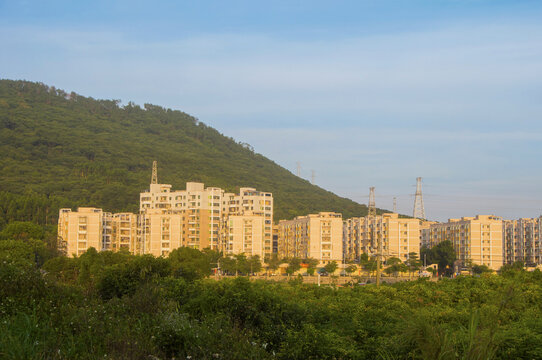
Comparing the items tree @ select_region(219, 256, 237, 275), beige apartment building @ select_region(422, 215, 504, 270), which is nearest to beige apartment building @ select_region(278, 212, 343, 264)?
beige apartment building @ select_region(422, 215, 504, 270)

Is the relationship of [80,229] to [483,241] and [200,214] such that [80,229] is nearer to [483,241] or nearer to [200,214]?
[200,214]

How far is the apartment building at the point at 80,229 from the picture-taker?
9364 centimetres

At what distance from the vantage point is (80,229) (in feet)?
310

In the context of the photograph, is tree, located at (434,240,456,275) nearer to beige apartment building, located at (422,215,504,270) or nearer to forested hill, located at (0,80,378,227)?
beige apartment building, located at (422,215,504,270)

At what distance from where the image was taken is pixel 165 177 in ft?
490

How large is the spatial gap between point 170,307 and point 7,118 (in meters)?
162

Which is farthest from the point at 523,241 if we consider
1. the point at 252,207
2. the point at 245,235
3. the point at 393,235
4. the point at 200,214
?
the point at 200,214

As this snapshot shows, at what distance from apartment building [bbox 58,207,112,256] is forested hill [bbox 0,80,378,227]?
28.0 ft

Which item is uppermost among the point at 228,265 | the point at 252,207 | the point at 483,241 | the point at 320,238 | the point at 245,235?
the point at 252,207

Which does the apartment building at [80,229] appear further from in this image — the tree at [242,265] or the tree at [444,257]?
the tree at [444,257]

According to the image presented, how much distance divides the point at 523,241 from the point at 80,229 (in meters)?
70.5

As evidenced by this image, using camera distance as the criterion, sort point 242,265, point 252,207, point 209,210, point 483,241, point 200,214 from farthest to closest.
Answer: point 252,207, point 209,210, point 200,214, point 483,241, point 242,265

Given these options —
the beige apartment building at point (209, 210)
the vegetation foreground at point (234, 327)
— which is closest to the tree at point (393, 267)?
the beige apartment building at point (209, 210)

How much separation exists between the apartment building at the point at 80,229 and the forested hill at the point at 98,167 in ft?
28.0
